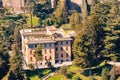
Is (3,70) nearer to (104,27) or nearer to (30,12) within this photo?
(104,27)

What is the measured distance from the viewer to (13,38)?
108 meters

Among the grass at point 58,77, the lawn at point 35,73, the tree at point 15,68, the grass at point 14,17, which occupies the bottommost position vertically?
the grass at point 58,77

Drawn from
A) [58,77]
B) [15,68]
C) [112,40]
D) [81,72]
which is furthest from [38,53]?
[112,40]

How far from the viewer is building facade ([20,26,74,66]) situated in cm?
9588

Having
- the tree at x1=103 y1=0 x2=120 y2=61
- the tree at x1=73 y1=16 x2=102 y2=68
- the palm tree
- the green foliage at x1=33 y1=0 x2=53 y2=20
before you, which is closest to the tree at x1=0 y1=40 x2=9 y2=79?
the palm tree

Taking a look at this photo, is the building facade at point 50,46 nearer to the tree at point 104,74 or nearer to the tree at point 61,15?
the tree at point 104,74

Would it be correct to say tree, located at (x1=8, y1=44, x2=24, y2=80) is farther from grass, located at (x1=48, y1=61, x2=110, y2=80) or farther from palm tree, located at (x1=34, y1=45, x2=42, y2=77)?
grass, located at (x1=48, y1=61, x2=110, y2=80)

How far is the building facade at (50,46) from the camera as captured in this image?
95.9 meters

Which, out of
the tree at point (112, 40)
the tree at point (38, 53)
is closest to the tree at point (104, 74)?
the tree at point (112, 40)

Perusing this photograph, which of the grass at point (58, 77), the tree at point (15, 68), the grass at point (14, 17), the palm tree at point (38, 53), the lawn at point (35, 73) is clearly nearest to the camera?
the tree at point (15, 68)

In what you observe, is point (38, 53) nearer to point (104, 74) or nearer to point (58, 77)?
point (58, 77)

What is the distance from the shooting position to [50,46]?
96500 millimetres

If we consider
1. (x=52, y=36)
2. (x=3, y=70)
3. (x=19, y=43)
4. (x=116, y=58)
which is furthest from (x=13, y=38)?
(x=116, y=58)

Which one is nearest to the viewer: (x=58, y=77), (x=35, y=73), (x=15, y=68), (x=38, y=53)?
(x=15, y=68)
